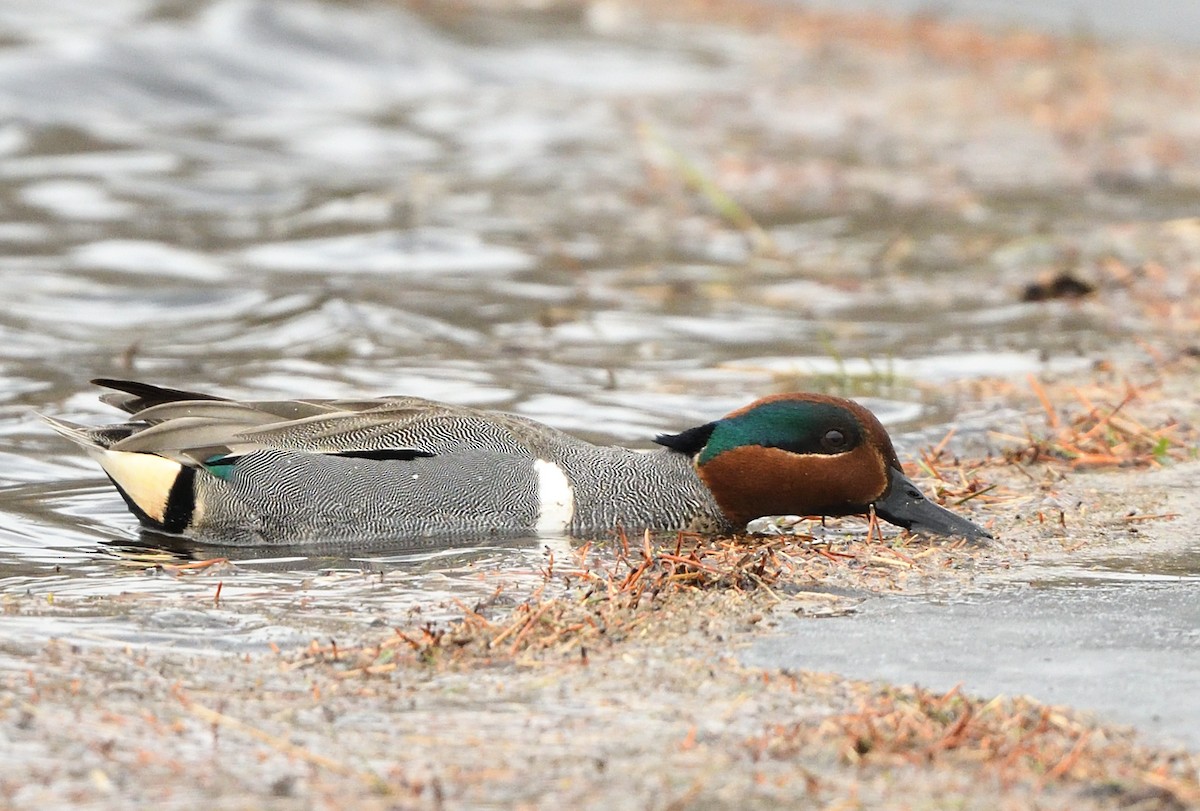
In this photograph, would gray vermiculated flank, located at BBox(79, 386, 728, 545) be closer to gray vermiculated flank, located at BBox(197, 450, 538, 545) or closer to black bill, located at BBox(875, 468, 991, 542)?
gray vermiculated flank, located at BBox(197, 450, 538, 545)

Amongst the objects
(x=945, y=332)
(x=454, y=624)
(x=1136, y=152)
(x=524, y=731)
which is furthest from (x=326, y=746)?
(x=1136, y=152)

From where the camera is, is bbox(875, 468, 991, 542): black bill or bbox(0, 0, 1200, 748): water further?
bbox(0, 0, 1200, 748): water

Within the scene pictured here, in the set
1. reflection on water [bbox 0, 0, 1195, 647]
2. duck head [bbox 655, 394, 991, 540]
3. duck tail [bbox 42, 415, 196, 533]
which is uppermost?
reflection on water [bbox 0, 0, 1195, 647]

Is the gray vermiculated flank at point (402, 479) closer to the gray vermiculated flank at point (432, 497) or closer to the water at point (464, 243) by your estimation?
the gray vermiculated flank at point (432, 497)

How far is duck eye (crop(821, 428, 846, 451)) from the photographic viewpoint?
571cm

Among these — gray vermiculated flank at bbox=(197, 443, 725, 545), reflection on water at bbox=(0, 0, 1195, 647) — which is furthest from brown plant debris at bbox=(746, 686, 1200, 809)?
gray vermiculated flank at bbox=(197, 443, 725, 545)

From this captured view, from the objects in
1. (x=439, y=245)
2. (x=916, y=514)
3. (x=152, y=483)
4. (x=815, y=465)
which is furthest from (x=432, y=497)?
(x=439, y=245)

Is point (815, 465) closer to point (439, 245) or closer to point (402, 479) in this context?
point (402, 479)

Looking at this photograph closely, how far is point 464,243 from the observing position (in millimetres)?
12359

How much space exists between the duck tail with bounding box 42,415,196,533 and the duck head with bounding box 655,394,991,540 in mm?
1800

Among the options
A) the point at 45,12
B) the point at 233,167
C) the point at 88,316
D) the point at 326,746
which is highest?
the point at 45,12

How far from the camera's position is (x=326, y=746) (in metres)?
3.71

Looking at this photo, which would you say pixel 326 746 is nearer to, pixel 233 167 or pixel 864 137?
pixel 233 167

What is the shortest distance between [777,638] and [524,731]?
88cm
